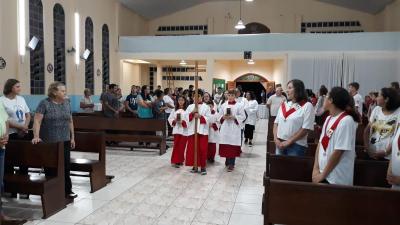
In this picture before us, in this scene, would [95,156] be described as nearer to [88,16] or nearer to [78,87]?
[78,87]

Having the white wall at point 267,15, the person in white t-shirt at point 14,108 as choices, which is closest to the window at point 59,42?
the person in white t-shirt at point 14,108

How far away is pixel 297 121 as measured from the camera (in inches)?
163

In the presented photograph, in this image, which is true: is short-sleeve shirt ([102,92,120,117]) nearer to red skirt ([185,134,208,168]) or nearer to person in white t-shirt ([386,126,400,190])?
red skirt ([185,134,208,168])

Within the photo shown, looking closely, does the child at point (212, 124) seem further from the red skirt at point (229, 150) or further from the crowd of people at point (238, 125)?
the red skirt at point (229, 150)

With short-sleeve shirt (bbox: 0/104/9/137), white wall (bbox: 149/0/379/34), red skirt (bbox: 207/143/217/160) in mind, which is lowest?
red skirt (bbox: 207/143/217/160)

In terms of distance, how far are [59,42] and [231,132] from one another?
8.00 meters

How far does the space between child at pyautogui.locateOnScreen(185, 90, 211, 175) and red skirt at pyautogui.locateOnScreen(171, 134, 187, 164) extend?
0.58ft

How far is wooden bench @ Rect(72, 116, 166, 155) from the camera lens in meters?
8.20

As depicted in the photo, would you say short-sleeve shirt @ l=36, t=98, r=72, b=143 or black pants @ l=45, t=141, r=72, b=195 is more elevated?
short-sleeve shirt @ l=36, t=98, r=72, b=143

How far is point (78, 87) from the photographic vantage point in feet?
43.4

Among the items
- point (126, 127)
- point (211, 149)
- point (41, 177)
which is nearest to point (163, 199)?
point (41, 177)

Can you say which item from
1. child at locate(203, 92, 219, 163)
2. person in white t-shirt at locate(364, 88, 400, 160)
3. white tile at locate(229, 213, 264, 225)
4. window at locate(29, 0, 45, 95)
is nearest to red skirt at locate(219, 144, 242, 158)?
child at locate(203, 92, 219, 163)

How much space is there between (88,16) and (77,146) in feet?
31.5

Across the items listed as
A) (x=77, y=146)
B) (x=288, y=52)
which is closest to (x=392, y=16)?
(x=288, y=52)
